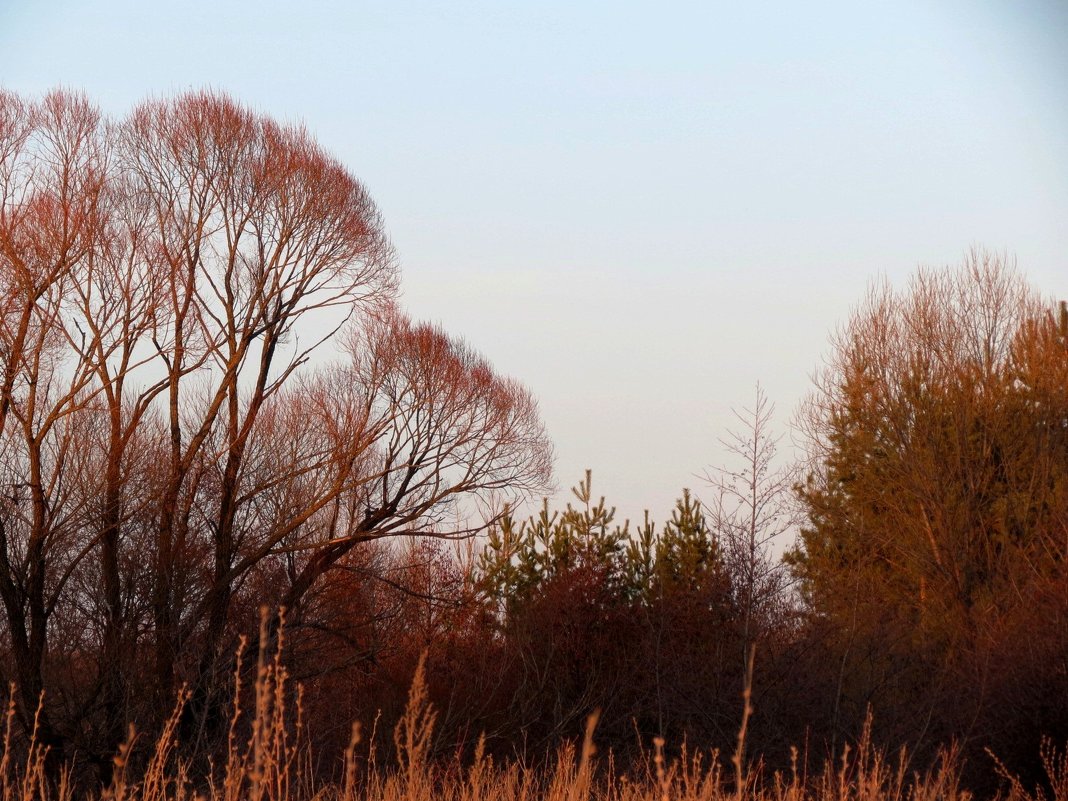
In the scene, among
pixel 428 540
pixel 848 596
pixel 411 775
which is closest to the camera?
pixel 411 775

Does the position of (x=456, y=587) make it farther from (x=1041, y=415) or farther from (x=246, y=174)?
(x=1041, y=415)

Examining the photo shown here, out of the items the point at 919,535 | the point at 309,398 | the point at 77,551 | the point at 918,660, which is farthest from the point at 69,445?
the point at 919,535

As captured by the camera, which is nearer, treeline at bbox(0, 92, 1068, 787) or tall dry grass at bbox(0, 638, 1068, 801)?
tall dry grass at bbox(0, 638, 1068, 801)

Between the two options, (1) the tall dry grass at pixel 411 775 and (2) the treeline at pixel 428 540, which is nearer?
(1) the tall dry grass at pixel 411 775

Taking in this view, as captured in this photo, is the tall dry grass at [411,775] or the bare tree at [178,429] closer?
the tall dry grass at [411,775]

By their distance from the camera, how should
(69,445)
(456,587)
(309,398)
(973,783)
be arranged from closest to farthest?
(973,783), (69,445), (309,398), (456,587)

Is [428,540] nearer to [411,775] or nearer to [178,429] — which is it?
[178,429]

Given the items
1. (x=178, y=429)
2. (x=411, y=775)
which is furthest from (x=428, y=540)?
(x=411, y=775)

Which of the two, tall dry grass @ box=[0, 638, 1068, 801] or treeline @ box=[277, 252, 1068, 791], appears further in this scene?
treeline @ box=[277, 252, 1068, 791]

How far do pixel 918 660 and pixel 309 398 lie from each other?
1311cm

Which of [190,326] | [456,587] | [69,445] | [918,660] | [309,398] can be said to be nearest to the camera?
[918,660]

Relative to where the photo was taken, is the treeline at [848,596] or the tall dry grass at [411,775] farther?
the treeline at [848,596]

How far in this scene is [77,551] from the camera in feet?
65.4

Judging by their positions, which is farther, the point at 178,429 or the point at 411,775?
the point at 178,429
